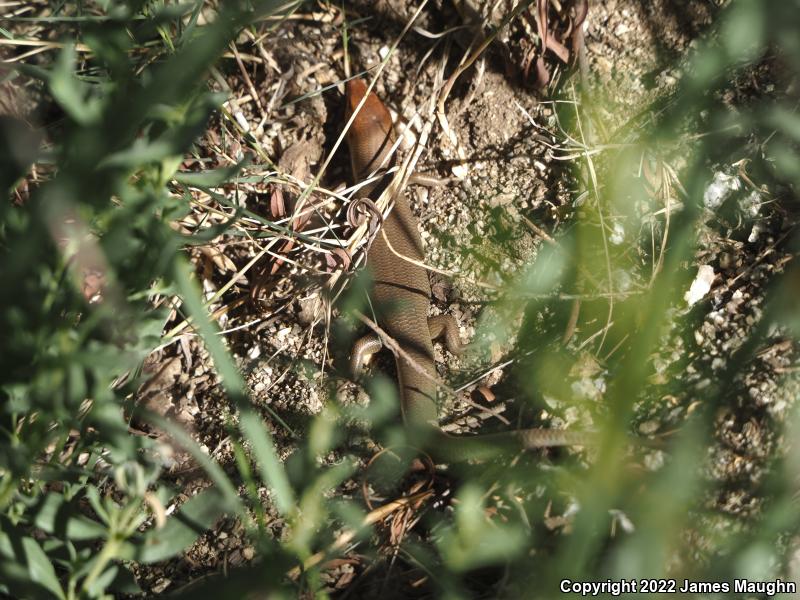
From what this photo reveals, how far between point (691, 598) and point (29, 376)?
68.9 inches

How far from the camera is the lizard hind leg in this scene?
3.23 m

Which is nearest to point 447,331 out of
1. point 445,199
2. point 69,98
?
point 445,199

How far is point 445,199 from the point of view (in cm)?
353

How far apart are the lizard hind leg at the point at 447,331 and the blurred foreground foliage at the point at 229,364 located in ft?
1.38

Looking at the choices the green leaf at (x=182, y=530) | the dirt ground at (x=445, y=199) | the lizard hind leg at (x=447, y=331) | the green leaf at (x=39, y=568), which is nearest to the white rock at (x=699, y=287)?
the dirt ground at (x=445, y=199)

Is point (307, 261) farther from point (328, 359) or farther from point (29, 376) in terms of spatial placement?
point (29, 376)

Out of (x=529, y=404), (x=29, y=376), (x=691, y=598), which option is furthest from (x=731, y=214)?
(x=29, y=376)

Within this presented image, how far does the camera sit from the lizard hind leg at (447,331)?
3.23 m

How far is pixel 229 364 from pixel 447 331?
2083 millimetres

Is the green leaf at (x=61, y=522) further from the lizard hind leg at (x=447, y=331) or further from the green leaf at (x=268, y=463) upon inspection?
the lizard hind leg at (x=447, y=331)

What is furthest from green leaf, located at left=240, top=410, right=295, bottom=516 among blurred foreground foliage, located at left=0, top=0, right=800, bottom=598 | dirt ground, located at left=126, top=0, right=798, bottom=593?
dirt ground, located at left=126, top=0, right=798, bottom=593

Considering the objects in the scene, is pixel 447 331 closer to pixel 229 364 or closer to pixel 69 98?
pixel 229 364

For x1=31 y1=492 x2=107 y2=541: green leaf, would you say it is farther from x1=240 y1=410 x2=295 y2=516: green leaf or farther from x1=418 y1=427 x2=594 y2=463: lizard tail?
x1=418 y1=427 x2=594 y2=463: lizard tail

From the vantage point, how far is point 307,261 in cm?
339
